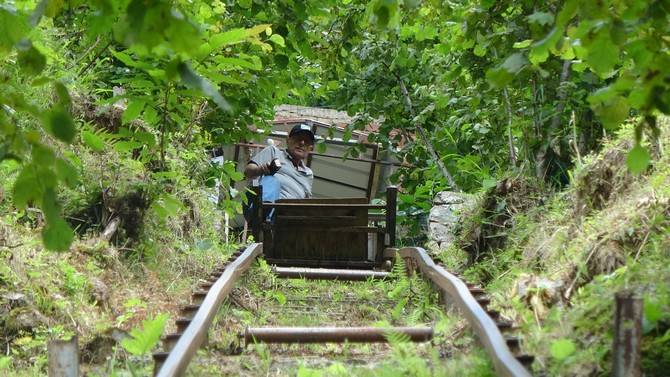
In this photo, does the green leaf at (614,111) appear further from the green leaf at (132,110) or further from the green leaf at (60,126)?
the green leaf at (132,110)

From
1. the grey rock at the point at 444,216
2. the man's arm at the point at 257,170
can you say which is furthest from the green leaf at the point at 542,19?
the man's arm at the point at 257,170

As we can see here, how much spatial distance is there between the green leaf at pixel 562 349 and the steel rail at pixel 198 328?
135 cm

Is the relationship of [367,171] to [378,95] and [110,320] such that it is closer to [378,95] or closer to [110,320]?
[378,95]

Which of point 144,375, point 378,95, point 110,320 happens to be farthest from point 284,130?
point 144,375

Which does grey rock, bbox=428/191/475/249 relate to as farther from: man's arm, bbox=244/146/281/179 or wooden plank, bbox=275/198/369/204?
man's arm, bbox=244/146/281/179

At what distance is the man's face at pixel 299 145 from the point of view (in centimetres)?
1094

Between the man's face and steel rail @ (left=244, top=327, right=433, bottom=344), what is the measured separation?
6853 mm

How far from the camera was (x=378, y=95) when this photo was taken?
12.7 metres

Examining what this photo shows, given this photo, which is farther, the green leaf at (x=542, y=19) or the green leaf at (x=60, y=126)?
A: the green leaf at (x=542, y=19)

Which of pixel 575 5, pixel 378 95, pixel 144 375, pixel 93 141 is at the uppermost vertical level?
pixel 378 95

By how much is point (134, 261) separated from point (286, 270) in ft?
5.27

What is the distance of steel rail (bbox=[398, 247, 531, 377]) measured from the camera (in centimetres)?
291

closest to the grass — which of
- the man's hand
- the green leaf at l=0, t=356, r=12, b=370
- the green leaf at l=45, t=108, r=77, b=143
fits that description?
the green leaf at l=0, t=356, r=12, b=370

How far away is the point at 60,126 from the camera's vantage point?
1.81m
